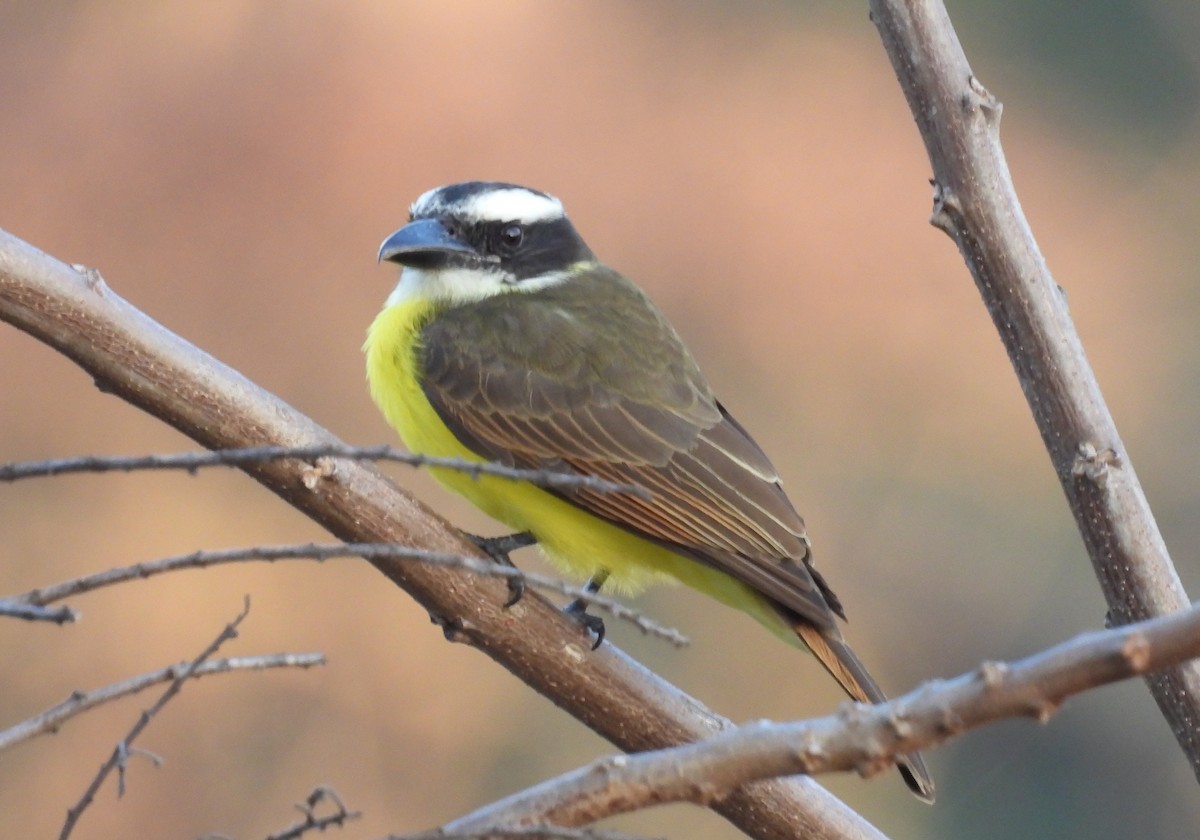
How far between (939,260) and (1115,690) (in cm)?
210

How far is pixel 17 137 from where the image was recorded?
618 cm

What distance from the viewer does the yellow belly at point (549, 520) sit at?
116 inches

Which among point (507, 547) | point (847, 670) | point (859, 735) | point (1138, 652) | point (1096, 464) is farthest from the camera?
point (507, 547)

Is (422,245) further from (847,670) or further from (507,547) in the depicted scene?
(847,670)

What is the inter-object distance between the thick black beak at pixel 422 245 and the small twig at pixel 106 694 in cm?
156

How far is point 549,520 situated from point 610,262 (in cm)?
367

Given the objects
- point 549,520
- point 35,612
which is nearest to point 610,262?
point 549,520

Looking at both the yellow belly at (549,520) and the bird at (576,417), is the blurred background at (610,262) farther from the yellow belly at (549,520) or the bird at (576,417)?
the yellow belly at (549,520)

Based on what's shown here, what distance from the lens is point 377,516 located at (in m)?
2.09

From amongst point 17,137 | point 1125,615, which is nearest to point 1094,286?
point 17,137

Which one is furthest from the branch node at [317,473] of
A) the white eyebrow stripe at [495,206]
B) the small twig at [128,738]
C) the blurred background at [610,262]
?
the blurred background at [610,262]

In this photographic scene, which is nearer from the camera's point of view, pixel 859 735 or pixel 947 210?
pixel 859 735

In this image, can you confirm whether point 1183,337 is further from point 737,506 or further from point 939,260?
point 737,506

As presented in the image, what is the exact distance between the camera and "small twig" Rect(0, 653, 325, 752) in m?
1.56
